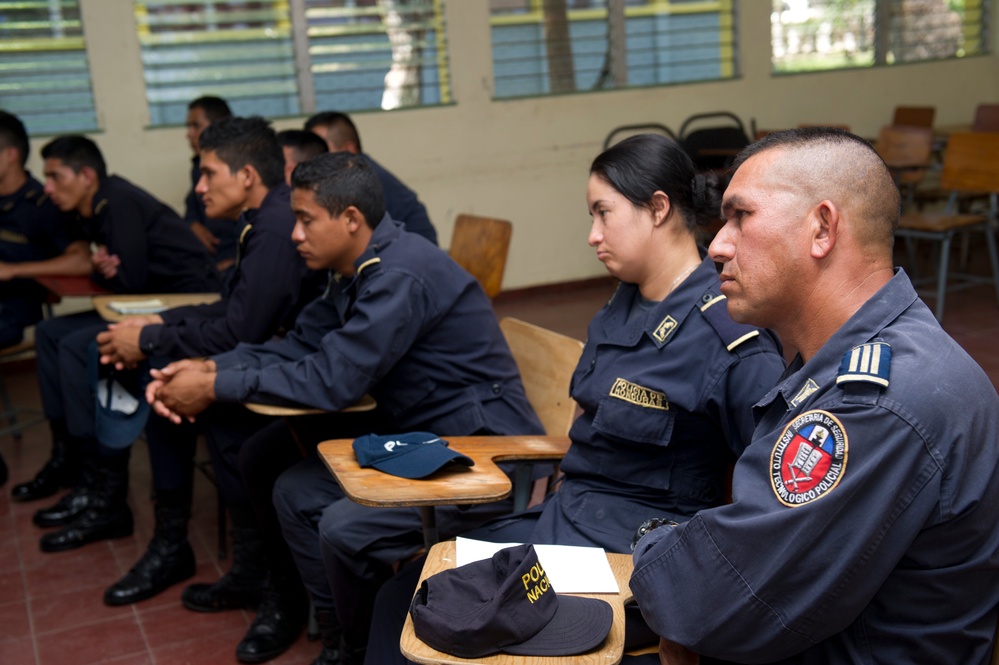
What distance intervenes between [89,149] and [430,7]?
273cm

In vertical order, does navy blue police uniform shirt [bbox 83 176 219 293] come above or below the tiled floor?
above

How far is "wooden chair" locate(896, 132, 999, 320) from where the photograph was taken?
16.9 ft

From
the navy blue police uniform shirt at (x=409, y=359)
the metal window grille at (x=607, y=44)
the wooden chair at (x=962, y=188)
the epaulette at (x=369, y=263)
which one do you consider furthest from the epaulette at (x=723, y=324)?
the metal window grille at (x=607, y=44)

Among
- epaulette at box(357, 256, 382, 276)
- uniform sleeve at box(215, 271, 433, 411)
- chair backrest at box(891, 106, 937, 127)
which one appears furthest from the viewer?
chair backrest at box(891, 106, 937, 127)

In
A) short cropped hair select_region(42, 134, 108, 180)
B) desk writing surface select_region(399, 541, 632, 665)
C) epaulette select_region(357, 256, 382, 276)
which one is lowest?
→ desk writing surface select_region(399, 541, 632, 665)

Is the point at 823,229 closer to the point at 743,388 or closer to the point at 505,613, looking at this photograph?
the point at 743,388

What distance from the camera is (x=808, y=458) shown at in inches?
45.1

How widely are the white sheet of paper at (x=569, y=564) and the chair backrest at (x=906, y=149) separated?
4.85m

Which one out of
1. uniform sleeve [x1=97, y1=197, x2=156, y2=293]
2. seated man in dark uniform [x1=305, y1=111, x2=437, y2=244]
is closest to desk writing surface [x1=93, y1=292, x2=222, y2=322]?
uniform sleeve [x1=97, y1=197, x2=156, y2=293]

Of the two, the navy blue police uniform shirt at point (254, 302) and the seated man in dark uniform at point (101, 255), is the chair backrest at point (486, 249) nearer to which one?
the navy blue police uniform shirt at point (254, 302)

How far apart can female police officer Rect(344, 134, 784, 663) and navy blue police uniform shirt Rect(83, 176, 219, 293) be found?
87.4 inches

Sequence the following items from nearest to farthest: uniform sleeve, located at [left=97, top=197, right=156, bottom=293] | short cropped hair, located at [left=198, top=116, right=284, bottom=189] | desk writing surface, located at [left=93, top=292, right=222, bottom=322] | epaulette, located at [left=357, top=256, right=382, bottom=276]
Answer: epaulette, located at [left=357, top=256, right=382, bottom=276] < short cropped hair, located at [left=198, top=116, right=284, bottom=189] < desk writing surface, located at [left=93, top=292, right=222, bottom=322] < uniform sleeve, located at [left=97, top=197, right=156, bottom=293]

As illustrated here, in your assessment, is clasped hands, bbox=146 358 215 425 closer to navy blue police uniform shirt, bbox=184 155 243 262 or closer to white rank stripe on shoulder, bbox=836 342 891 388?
white rank stripe on shoulder, bbox=836 342 891 388

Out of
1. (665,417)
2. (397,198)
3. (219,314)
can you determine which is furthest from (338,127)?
(665,417)
